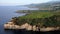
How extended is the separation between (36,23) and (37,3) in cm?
116

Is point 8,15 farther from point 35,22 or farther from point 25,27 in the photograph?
point 35,22

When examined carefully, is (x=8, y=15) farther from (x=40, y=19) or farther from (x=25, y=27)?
(x=40, y=19)

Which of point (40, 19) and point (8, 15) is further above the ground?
point (8, 15)

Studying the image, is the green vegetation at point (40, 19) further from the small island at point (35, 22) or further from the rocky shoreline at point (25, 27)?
the rocky shoreline at point (25, 27)

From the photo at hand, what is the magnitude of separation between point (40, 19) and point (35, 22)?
0.31 meters

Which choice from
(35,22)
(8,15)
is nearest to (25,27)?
(35,22)

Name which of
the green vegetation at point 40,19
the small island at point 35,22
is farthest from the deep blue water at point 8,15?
the green vegetation at point 40,19

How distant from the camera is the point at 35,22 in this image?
23.6 feet

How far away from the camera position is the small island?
7.08 meters

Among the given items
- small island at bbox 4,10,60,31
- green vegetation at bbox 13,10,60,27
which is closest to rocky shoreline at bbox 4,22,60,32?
small island at bbox 4,10,60,31

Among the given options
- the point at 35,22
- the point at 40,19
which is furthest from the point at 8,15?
the point at 40,19

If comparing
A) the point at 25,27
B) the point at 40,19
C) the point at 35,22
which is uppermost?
the point at 40,19

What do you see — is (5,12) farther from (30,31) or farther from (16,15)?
(30,31)

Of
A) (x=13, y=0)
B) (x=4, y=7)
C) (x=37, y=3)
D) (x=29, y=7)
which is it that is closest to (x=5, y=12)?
(x=4, y=7)
